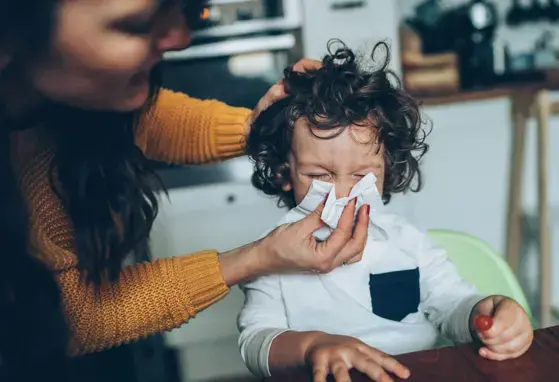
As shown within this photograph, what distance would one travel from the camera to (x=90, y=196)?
1.62 feet

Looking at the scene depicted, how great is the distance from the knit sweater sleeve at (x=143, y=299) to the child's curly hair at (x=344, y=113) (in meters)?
0.13

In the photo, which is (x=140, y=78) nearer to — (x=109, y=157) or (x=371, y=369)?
(x=109, y=157)

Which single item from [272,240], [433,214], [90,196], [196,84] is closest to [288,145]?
[272,240]

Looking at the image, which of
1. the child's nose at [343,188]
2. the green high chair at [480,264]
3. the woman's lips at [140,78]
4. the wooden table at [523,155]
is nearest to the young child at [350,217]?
the child's nose at [343,188]

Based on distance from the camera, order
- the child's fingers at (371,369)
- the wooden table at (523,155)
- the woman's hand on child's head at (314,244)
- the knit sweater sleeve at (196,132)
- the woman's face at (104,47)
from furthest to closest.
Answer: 1. the wooden table at (523,155)
2. the knit sweater sleeve at (196,132)
3. the woman's hand on child's head at (314,244)
4. the child's fingers at (371,369)
5. the woman's face at (104,47)

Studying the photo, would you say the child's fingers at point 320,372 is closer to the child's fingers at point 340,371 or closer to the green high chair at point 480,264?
the child's fingers at point 340,371

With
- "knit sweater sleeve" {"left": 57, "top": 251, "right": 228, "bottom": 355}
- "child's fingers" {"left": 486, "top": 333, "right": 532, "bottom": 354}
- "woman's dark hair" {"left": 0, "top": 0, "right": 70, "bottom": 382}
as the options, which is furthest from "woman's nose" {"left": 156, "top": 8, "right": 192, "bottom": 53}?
"child's fingers" {"left": 486, "top": 333, "right": 532, "bottom": 354}

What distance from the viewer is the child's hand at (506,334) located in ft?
1.55

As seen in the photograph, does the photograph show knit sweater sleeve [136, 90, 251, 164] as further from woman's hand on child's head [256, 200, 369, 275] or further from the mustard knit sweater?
woman's hand on child's head [256, 200, 369, 275]

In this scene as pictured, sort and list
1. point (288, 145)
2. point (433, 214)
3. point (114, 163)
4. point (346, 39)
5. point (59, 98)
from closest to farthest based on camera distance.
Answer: point (59, 98)
point (114, 163)
point (288, 145)
point (346, 39)
point (433, 214)

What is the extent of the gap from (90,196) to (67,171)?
0.09 ft

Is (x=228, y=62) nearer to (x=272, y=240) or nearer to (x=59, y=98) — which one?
(x=272, y=240)

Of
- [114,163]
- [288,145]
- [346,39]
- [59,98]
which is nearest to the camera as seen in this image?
[59,98]

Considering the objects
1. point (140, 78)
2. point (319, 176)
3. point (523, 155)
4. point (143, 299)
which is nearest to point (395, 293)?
point (319, 176)
